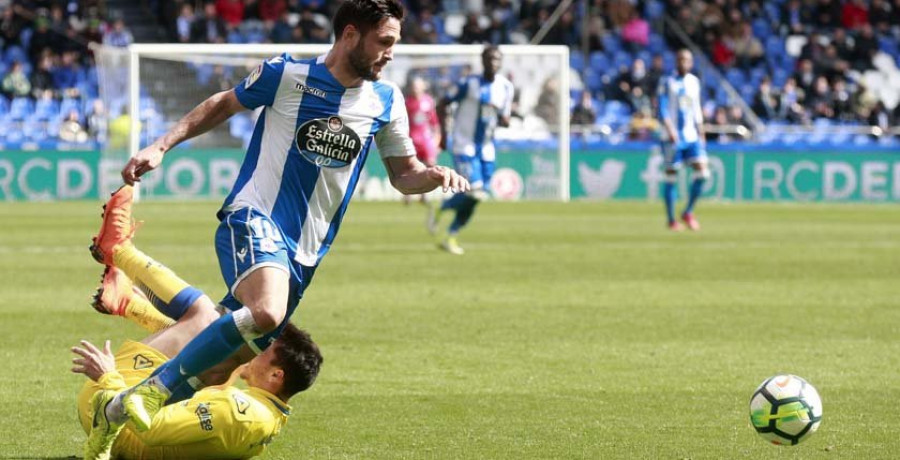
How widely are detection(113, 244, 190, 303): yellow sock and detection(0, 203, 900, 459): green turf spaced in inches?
Answer: 26.9

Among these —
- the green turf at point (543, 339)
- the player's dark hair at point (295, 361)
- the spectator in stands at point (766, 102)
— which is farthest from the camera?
the spectator in stands at point (766, 102)

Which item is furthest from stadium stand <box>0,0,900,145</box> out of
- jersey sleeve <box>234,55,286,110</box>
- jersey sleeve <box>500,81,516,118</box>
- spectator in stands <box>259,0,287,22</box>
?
jersey sleeve <box>234,55,286,110</box>

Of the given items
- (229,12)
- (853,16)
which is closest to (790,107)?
(853,16)

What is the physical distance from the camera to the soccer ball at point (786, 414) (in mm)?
5723

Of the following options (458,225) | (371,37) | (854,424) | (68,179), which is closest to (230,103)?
(371,37)

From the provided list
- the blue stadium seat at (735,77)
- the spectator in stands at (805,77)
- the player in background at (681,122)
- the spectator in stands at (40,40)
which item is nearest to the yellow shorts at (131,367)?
the player in background at (681,122)

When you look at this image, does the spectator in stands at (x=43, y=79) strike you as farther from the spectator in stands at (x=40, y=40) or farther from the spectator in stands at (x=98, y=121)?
the spectator in stands at (x=98, y=121)

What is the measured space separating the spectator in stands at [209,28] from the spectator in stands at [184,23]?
0.09 meters

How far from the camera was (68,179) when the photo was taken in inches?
1044

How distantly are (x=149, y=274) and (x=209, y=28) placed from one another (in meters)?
25.5

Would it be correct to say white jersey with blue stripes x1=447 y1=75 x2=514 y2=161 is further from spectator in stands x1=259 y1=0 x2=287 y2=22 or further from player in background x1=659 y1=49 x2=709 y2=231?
spectator in stands x1=259 y1=0 x2=287 y2=22

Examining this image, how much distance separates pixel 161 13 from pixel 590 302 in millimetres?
23359

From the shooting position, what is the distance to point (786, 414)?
5727 millimetres

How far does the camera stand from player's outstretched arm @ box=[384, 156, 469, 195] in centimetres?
558
